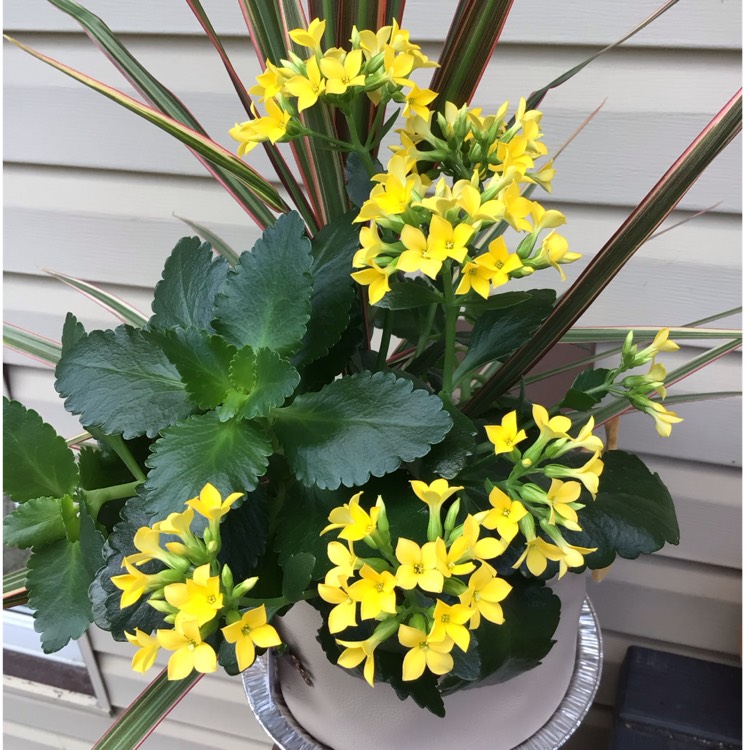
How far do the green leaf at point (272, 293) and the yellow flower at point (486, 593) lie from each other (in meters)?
0.17

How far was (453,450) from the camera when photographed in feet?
1.20

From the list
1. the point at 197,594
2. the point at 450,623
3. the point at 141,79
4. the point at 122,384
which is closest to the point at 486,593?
the point at 450,623

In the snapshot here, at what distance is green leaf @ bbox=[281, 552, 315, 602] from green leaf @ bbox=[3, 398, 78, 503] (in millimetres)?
197

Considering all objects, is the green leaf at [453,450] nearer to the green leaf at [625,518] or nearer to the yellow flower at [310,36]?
the green leaf at [625,518]

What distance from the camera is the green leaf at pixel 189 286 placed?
450mm

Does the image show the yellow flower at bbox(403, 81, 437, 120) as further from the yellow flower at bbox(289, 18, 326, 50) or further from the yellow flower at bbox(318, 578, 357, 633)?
the yellow flower at bbox(318, 578, 357, 633)

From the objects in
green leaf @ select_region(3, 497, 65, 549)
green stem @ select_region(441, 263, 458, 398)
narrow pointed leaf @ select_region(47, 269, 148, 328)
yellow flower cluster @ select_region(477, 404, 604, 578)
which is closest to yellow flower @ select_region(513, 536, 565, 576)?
yellow flower cluster @ select_region(477, 404, 604, 578)

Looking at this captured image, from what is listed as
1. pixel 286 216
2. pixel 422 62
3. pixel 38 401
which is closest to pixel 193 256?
pixel 286 216

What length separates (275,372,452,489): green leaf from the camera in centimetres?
34

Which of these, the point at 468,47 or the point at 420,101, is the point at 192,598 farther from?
the point at 468,47

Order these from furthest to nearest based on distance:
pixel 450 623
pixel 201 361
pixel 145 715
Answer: pixel 145 715, pixel 201 361, pixel 450 623

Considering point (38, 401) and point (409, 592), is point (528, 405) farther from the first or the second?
point (38, 401)

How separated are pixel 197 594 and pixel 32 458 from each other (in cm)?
21

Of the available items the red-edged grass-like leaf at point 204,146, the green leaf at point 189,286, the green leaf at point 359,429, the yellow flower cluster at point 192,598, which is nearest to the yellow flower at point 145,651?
the yellow flower cluster at point 192,598
